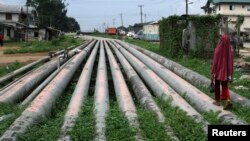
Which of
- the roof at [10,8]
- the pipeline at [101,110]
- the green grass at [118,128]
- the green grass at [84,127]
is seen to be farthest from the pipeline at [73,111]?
the roof at [10,8]

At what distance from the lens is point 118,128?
6.85 meters

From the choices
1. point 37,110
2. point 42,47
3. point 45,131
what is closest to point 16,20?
point 42,47

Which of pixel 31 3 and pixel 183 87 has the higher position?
pixel 31 3

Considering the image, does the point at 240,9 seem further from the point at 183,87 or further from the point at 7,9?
the point at 183,87

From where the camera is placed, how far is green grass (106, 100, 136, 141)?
250 inches

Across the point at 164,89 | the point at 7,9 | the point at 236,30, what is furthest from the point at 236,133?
the point at 7,9

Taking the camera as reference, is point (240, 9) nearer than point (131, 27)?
Yes

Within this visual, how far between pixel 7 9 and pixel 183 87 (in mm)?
64955

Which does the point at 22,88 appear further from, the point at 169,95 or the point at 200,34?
the point at 200,34

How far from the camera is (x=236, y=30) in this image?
2322 centimetres

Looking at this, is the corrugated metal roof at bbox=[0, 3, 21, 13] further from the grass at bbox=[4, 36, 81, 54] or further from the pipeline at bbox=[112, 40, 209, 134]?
the pipeline at bbox=[112, 40, 209, 134]

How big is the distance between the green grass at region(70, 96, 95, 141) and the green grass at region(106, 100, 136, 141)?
243mm

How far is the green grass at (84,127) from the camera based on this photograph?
6344mm

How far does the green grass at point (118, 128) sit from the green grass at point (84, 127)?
0.24 metres
